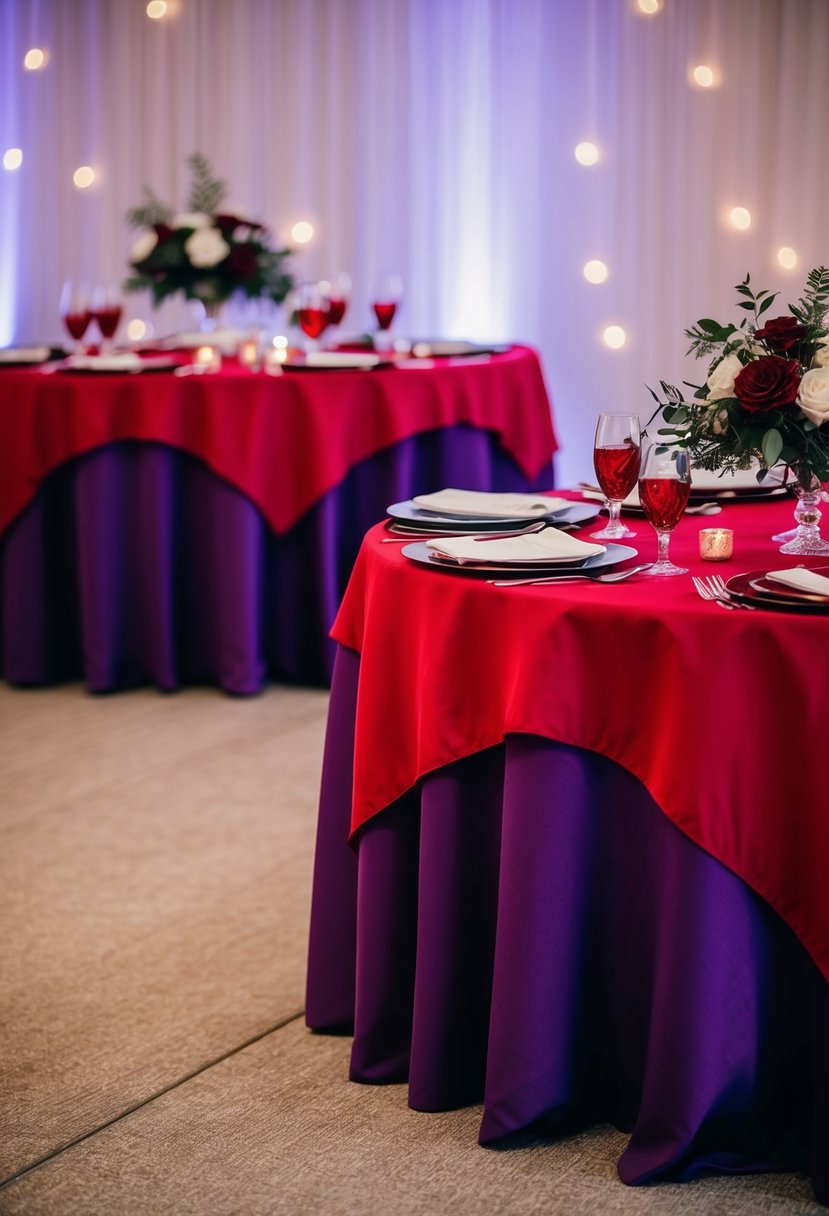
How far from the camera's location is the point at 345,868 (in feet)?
6.52

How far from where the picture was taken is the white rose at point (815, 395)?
1.63m

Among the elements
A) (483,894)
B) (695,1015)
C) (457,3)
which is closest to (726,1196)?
(695,1015)

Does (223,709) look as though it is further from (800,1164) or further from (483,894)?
(800,1164)

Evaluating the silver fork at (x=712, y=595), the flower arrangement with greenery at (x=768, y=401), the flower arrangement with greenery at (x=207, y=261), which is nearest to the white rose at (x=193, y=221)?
the flower arrangement with greenery at (x=207, y=261)

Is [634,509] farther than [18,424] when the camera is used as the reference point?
No

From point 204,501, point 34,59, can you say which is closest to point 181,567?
point 204,501

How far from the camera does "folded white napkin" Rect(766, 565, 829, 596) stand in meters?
1.49

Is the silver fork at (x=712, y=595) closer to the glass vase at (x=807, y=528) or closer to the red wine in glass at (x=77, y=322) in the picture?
the glass vase at (x=807, y=528)

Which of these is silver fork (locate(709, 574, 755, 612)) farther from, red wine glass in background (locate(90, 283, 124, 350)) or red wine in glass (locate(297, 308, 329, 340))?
red wine glass in background (locate(90, 283, 124, 350))

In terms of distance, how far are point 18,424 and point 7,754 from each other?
3.24ft

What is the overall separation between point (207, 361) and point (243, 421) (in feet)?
1.54

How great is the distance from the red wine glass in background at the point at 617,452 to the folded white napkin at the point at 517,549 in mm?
87

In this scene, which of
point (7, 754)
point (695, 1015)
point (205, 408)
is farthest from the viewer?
point (205, 408)

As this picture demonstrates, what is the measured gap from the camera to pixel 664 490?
5.44 feet
